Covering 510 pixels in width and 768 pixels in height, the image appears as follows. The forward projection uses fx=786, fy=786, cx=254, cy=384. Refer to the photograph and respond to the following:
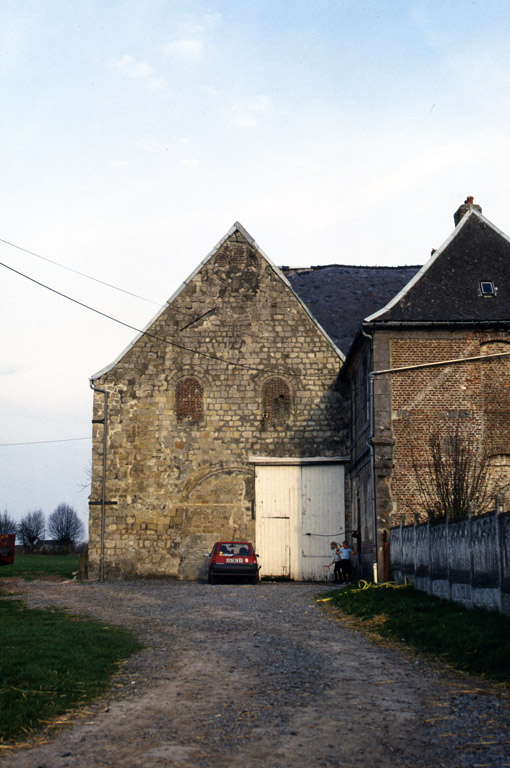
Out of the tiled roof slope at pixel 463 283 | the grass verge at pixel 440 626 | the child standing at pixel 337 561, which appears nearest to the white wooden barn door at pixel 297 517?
the child standing at pixel 337 561

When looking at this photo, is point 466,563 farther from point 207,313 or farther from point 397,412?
point 207,313

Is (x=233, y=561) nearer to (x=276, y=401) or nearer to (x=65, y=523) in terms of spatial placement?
(x=276, y=401)

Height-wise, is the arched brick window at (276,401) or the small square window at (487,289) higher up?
the small square window at (487,289)

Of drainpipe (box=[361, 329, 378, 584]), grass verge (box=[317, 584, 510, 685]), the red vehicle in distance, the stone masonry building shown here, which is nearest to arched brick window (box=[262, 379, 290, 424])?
the stone masonry building

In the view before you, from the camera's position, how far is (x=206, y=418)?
2417 centimetres

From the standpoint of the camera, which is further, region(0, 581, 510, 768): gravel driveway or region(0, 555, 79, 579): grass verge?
region(0, 555, 79, 579): grass verge

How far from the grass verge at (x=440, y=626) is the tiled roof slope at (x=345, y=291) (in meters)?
12.5

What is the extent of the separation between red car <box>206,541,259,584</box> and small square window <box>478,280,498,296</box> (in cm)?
929

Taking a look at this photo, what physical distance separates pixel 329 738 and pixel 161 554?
18573mm

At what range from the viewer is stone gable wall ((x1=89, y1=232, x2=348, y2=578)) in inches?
928

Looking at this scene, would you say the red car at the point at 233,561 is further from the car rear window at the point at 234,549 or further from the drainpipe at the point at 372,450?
the drainpipe at the point at 372,450

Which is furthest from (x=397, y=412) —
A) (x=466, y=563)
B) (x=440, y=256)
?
(x=466, y=563)

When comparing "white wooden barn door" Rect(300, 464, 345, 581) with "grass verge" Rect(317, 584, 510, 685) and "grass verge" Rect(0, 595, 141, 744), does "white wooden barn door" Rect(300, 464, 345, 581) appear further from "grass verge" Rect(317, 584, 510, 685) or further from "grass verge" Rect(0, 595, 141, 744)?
"grass verge" Rect(0, 595, 141, 744)

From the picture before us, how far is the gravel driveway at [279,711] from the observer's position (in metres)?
5.00
